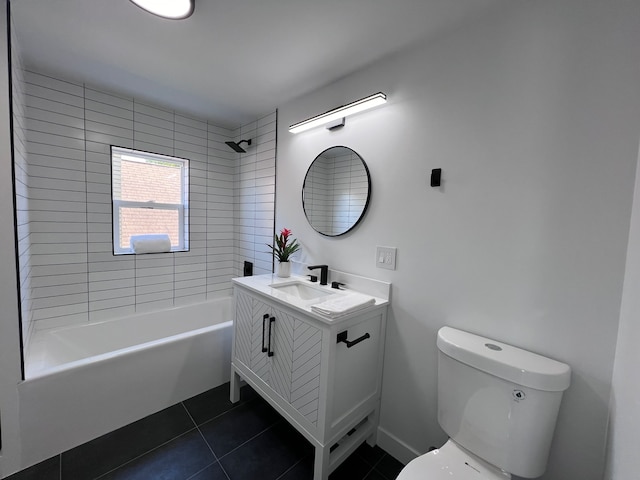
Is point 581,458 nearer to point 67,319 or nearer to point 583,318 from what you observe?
point 583,318

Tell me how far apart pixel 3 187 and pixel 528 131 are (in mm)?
2394

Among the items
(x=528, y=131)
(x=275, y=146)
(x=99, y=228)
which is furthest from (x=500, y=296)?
(x=99, y=228)

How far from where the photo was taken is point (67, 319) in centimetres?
204

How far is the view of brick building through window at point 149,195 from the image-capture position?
230 centimetres

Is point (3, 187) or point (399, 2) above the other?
point (399, 2)

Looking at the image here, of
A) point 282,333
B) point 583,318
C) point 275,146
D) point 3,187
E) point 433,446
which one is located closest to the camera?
point 583,318

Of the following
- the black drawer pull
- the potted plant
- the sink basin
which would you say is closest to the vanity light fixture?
the potted plant

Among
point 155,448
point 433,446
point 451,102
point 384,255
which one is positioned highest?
point 451,102

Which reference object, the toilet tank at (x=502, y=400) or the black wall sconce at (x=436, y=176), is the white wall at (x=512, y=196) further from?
the toilet tank at (x=502, y=400)

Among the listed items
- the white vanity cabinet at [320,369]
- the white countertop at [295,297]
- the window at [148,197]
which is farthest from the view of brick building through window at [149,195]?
the white vanity cabinet at [320,369]

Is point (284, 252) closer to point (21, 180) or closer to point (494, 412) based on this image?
point (494, 412)

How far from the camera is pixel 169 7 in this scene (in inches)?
45.9

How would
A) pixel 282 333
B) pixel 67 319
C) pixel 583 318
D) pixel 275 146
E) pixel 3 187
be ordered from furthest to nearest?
pixel 275 146 → pixel 67 319 → pixel 282 333 → pixel 3 187 → pixel 583 318

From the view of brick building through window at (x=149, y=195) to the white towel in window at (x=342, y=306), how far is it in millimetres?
2034
